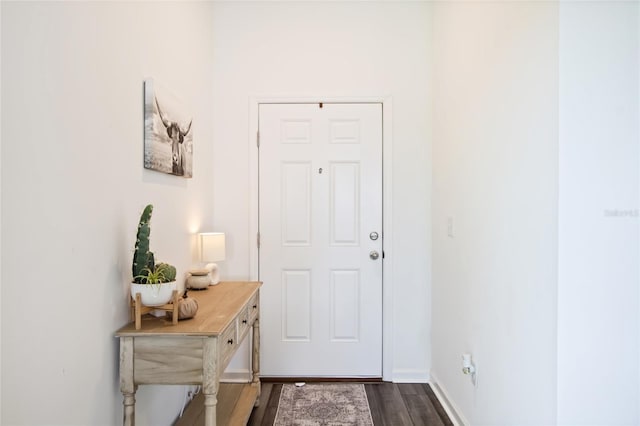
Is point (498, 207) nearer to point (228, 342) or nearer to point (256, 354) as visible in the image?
point (228, 342)

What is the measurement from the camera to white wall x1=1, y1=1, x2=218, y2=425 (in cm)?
100

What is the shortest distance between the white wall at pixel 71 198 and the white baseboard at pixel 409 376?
1588 mm

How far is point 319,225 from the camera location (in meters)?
2.77

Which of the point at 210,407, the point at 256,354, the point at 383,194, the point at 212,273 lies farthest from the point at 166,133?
the point at 383,194

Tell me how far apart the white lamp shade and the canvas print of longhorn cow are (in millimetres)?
381

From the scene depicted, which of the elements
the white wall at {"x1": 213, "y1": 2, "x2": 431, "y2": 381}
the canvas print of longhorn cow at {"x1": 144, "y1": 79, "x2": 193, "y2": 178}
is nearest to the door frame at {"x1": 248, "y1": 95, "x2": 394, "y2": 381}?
the white wall at {"x1": 213, "y1": 2, "x2": 431, "y2": 381}

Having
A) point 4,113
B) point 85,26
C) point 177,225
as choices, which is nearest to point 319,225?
point 177,225

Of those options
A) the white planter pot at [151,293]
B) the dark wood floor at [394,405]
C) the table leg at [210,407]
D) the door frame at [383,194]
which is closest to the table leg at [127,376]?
the white planter pot at [151,293]

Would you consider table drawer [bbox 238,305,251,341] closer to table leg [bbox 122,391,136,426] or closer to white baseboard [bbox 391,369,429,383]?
table leg [bbox 122,391,136,426]

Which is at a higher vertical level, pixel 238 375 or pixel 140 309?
pixel 140 309

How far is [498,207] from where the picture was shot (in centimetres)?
171

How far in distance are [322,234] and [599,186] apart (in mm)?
1770

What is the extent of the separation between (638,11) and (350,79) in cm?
173

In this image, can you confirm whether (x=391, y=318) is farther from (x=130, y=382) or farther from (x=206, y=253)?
(x=130, y=382)
